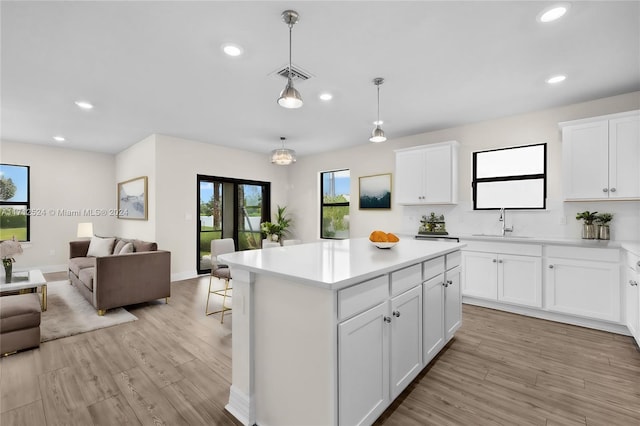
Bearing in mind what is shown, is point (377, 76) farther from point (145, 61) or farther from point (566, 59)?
point (145, 61)

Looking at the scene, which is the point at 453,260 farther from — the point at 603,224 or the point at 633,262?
the point at 603,224

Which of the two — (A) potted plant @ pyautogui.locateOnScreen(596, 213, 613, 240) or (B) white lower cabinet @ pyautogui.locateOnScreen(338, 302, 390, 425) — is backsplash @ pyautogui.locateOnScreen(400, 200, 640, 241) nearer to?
(A) potted plant @ pyautogui.locateOnScreen(596, 213, 613, 240)

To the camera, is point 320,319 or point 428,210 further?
point 428,210

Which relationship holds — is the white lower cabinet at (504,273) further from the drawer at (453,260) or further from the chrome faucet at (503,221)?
the drawer at (453,260)

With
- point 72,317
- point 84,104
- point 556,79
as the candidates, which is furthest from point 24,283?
point 556,79

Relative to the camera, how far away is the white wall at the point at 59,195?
5789mm

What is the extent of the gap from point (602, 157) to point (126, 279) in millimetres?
5708

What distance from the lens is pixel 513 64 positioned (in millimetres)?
2709

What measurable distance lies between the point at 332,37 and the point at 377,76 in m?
0.79

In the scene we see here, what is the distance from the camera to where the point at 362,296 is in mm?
1557

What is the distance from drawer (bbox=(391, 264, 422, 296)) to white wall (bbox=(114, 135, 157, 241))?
4.60 m

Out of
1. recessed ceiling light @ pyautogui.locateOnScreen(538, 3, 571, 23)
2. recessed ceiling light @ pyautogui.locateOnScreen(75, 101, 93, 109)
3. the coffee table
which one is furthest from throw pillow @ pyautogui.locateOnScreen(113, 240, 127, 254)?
recessed ceiling light @ pyautogui.locateOnScreen(538, 3, 571, 23)

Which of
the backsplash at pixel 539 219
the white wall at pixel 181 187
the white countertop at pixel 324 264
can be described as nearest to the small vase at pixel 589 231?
the backsplash at pixel 539 219

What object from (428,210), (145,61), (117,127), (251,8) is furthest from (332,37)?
(117,127)
